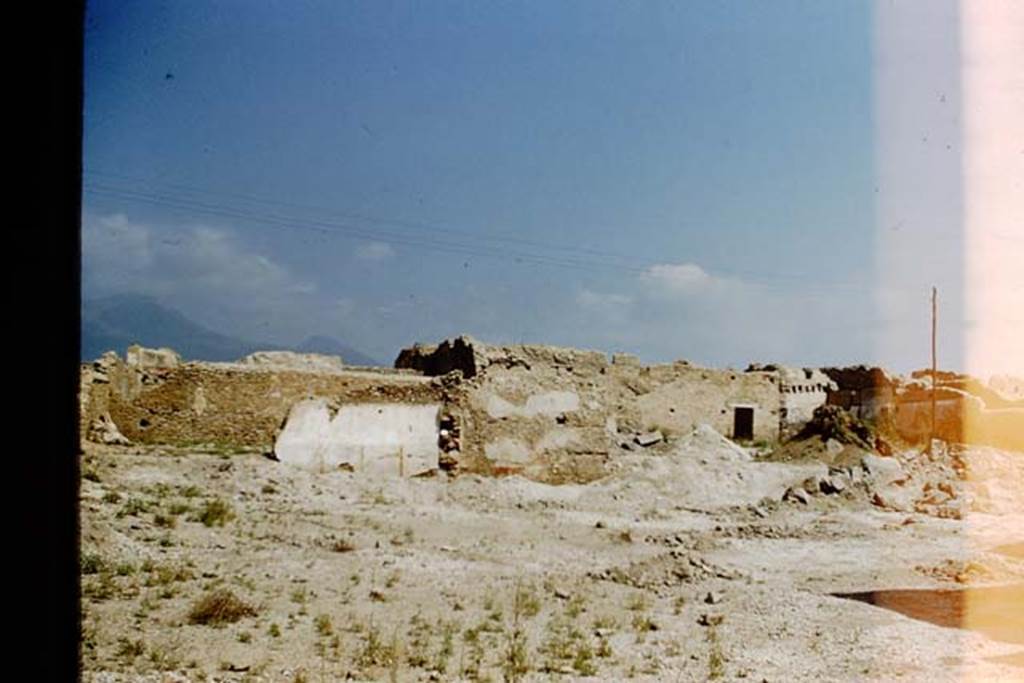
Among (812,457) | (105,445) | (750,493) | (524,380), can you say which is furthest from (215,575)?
(812,457)

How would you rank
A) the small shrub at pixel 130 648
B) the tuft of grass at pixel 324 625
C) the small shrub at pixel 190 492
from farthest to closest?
the small shrub at pixel 190 492 < the tuft of grass at pixel 324 625 < the small shrub at pixel 130 648

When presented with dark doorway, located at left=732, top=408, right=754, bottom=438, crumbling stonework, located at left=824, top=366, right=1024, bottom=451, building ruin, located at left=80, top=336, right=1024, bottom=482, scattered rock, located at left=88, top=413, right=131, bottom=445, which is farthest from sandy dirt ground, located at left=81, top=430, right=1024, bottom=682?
dark doorway, located at left=732, top=408, right=754, bottom=438

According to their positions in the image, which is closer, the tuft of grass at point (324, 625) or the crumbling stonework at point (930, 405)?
the tuft of grass at point (324, 625)

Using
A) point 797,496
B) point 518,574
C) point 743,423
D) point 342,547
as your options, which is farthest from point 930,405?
point 342,547

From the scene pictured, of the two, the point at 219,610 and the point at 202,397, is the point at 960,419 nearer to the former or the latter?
the point at 202,397

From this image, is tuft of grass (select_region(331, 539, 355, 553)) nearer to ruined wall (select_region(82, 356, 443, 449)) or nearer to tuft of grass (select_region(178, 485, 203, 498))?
tuft of grass (select_region(178, 485, 203, 498))

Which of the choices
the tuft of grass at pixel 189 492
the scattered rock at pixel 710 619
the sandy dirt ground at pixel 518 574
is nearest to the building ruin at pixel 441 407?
the sandy dirt ground at pixel 518 574

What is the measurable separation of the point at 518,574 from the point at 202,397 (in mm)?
12868

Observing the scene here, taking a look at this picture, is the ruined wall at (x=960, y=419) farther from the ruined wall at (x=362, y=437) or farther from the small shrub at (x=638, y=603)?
the small shrub at (x=638, y=603)

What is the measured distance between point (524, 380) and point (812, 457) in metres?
9.51

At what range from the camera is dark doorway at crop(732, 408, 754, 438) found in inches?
1181

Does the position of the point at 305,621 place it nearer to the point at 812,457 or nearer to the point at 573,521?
the point at 573,521

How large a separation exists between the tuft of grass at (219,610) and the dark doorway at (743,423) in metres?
25.4

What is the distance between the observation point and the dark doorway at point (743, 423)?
30000mm
